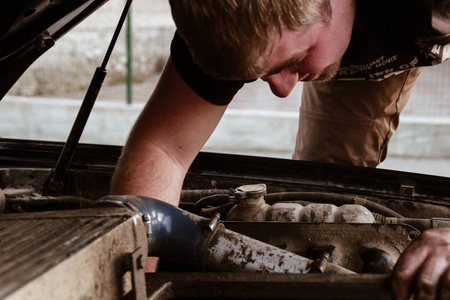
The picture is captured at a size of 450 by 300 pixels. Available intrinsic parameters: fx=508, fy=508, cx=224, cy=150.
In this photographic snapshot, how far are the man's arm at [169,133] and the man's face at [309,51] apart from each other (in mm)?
267

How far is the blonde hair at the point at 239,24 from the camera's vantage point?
0.92 m

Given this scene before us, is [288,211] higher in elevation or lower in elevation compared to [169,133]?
lower

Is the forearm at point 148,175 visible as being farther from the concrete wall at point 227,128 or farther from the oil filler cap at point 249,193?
the concrete wall at point 227,128

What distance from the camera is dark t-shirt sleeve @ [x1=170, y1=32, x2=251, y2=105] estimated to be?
50.3 inches

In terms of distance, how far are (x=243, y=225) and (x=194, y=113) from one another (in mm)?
392

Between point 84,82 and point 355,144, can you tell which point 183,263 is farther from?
point 84,82

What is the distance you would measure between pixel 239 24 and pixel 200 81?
0.36 metres

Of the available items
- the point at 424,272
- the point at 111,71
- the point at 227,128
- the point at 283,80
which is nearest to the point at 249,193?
the point at 283,80

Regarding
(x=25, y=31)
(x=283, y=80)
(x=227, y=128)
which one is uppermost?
(x=25, y=31)

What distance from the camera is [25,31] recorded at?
1.22 meters

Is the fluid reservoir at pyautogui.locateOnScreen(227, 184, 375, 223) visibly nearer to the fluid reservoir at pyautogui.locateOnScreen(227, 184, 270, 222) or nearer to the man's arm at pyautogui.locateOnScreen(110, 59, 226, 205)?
the fluid reservoir at pyautogui.locateOnScreen(227, 184, 270, 222)

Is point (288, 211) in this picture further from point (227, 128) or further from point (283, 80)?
point (227, 128)

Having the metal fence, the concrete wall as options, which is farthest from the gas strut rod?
the metal fence

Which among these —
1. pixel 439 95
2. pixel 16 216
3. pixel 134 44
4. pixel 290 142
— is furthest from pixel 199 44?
pixel 134 44
